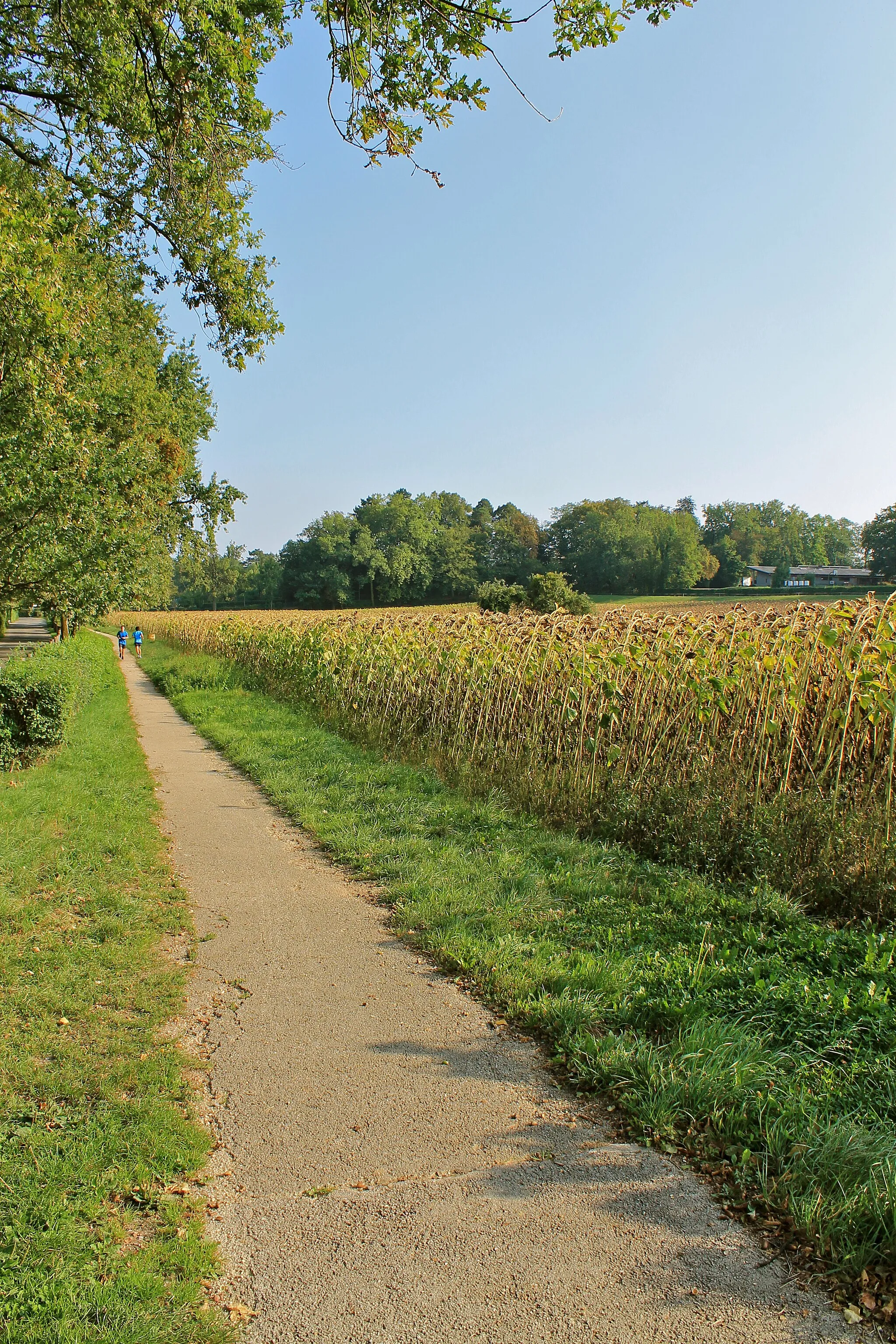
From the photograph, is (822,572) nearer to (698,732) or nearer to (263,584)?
(263,584)

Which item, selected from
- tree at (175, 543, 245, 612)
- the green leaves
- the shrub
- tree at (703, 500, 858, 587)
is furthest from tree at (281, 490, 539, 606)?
the green leaves

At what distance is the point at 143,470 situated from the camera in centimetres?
2041

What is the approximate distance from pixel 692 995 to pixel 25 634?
2618 inches

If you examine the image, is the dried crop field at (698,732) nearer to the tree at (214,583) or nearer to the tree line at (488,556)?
the tree line at (488,556)

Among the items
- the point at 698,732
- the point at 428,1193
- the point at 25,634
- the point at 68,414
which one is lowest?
the point at 428,1193

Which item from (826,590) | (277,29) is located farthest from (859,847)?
(826,590)

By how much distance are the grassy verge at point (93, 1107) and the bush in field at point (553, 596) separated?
77.8 feet

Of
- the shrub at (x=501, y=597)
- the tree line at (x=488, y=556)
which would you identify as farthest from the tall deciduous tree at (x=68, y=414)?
the tree line at (x=488, y=556)

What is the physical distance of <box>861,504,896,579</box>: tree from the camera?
68.8 m

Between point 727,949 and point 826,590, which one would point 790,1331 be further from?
point 826,590

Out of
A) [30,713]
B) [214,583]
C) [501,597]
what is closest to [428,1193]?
[30,713]

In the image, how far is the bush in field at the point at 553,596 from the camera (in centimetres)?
2912

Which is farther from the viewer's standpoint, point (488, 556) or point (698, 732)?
point (488, 556)

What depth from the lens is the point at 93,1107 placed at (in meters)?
3.14
